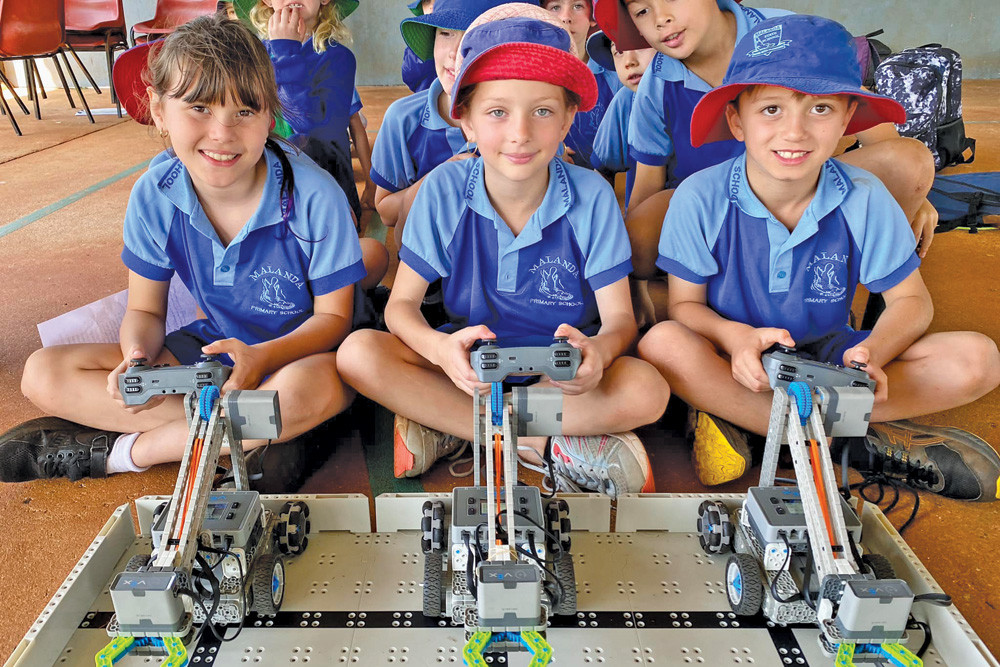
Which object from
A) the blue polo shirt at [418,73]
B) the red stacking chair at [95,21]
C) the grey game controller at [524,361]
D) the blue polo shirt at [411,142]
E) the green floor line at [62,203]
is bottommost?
the green floor line at [62,203]

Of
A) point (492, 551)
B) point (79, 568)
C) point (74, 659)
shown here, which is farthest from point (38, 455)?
point (492, 551)

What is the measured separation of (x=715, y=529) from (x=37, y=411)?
1502mm

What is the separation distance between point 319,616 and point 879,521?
35.5 inches

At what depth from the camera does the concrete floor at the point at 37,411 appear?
125cm

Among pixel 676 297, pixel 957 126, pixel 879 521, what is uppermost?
pixel 957 126

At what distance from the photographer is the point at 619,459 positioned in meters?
1.40

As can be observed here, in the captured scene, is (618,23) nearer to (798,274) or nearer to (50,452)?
(798,274)

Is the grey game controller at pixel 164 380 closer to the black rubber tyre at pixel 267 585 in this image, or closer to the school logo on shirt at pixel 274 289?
the black rubber tyre at pixel 267 585

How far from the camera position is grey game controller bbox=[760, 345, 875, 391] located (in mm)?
1097

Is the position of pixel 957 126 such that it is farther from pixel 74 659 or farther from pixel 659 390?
pixel 74 659

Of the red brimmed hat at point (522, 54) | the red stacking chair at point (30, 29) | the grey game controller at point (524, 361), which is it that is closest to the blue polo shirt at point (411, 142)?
the red brimmed hat at point (522, 54)

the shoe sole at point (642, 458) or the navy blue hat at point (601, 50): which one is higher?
the navy blue hat at point (601, 50)

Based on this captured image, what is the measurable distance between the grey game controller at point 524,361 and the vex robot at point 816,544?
0.31 m

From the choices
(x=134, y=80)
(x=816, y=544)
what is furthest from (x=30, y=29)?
(x=816, y=544)
